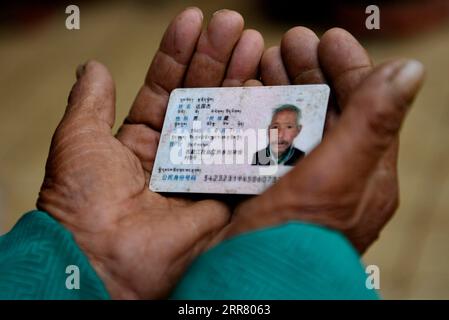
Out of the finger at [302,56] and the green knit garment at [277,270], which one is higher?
the finger at [302,56]

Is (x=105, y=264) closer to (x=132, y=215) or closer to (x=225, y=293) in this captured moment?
(x=132, y=215)

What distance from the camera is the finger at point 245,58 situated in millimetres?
1013

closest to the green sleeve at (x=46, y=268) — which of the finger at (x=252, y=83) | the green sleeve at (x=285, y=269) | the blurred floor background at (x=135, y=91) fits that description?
the green sleeve at (x=285, y=269)

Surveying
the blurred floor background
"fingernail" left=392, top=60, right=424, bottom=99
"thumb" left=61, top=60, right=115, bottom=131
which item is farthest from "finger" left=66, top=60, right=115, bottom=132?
the blurred floor background

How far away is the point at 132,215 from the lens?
0.84 meters

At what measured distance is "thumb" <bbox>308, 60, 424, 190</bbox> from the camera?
0.68m

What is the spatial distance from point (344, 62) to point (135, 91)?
1.53 metres

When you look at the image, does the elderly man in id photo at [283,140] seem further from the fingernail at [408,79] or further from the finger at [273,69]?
the fingernail at [408,79]

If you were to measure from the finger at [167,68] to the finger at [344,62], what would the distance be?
246 millimetres

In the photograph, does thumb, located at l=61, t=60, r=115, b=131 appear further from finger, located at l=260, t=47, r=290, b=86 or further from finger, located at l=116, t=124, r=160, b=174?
finger, located at l=260, t=47, r=290, b=86

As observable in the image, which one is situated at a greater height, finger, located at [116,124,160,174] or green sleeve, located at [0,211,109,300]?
finger, located at [116,124,160,174]

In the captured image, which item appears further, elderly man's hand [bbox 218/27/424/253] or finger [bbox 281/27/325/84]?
finger [bbox 281/27/325/84]

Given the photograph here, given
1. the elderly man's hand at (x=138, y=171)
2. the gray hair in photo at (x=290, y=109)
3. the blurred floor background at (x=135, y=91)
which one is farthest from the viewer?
the blurred floor background at (x=135, y=91)
